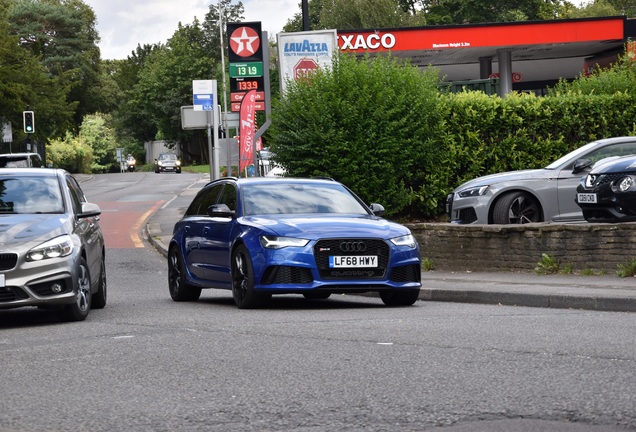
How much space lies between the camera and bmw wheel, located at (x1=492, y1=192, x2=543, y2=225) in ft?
65.8

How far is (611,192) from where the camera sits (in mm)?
16703

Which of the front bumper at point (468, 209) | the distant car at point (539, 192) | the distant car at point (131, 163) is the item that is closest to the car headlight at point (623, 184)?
the distant car at point (539, 192)

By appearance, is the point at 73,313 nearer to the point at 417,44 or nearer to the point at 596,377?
the point at 596,377

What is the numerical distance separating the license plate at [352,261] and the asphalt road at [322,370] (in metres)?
0.49

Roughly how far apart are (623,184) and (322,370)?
30.3ft

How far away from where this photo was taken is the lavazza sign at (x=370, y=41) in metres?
49.6

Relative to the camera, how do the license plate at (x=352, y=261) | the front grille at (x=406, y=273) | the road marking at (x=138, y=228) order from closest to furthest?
the license plate at (x=352, y=261) → the front grille at (x=406, y=273) → the road marking at (x=138, y=228)

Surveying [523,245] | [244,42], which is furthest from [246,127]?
[523,245]

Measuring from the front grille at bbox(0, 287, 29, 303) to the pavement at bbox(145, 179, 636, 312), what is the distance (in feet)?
17.8

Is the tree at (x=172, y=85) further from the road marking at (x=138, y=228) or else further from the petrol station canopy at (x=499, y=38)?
the road marking at (x=138, y=228)

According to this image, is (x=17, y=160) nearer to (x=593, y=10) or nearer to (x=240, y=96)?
(x=240, y=96)

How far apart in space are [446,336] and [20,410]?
4.15m

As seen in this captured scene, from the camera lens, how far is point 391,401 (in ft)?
23.6

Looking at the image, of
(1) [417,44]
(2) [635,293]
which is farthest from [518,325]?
(1) [417,44]
